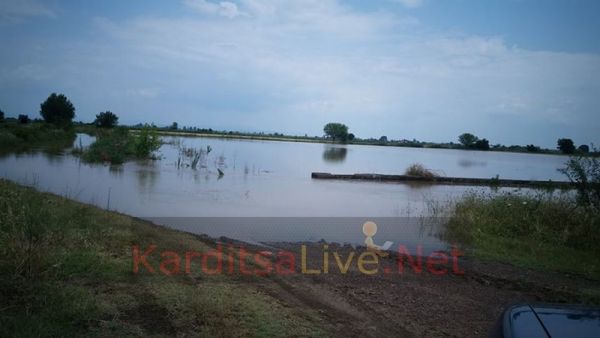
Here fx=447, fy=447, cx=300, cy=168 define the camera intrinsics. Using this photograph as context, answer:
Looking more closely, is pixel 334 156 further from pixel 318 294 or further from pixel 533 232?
pixel 318 294

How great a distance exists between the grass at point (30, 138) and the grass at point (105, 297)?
26.0 meters

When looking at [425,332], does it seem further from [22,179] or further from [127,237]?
[22,179]

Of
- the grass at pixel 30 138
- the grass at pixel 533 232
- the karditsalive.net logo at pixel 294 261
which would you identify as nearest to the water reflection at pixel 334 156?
the grass at pixel 30 138

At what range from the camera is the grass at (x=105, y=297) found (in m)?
3.99

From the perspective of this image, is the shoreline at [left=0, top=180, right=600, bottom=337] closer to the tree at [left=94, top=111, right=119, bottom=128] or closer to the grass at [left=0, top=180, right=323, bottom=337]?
the grass at [left=0, top=180, right=323, bottom=337]

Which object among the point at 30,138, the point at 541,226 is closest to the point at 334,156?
the point at 30,138

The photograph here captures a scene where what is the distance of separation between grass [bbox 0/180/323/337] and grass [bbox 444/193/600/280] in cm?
557

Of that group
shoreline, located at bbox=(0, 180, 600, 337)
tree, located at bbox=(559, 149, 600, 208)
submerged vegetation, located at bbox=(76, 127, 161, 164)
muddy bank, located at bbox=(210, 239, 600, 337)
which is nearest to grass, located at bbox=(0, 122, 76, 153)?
submerged vegetation, located at bbox=(76, 127, 161, 164)

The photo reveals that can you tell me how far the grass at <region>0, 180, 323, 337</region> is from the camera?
399cm

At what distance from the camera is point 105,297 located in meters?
4.59

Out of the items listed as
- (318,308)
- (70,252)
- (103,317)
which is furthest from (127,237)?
(318,308)

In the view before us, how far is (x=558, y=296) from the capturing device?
20.3 feet

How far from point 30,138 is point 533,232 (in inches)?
1526

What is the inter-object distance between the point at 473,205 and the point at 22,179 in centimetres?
1523
